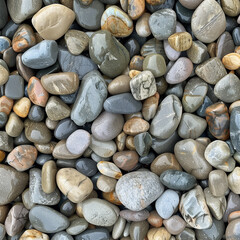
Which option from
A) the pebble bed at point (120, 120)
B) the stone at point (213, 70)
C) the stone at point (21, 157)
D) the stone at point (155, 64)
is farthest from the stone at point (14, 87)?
the stone at point (213, 70)

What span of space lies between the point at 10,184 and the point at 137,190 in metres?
0.57

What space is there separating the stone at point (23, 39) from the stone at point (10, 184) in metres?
0.54

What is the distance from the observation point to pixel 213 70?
1313 millimetres

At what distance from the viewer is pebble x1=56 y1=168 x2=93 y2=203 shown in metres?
1.27

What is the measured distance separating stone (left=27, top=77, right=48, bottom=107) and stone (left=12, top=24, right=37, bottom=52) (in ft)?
0.48

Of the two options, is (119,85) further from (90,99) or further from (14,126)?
(14,126)

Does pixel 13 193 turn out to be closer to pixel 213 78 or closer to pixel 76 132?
pixel 76 132

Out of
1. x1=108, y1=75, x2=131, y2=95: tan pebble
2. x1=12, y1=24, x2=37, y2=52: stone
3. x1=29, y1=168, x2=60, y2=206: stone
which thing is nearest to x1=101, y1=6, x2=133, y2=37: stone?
x1=108, y1=75, x2=131, y2=95: tan pebble

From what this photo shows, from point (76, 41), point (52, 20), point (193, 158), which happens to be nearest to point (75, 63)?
point (76, 41)

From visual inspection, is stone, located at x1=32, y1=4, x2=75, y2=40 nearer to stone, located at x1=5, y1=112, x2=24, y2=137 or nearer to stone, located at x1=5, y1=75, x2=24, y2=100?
stone, located at x1=5, y1=75, x2=24, y2=100

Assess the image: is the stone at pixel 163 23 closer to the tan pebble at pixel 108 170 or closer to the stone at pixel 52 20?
the stone at pixel 52 20

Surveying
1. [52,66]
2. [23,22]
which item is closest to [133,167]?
[52,66]

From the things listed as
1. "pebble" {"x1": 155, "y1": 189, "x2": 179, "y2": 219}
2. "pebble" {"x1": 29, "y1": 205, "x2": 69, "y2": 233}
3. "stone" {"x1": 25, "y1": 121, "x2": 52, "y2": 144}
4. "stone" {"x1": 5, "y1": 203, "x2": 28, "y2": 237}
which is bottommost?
"stone" {"x1": 5, "y1": 203, "x2": 28, "y2": 237}

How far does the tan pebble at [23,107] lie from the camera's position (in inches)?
52.8
